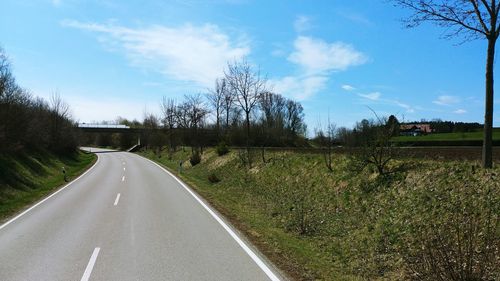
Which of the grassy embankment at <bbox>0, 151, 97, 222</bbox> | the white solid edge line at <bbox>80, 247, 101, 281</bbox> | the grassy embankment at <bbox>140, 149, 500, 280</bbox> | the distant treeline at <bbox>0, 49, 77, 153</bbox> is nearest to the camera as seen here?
the white solid edge line at <bbox>80, 247, 101, 281</bbox>

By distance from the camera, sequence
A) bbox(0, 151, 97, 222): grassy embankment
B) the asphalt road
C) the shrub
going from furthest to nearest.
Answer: bbox(0, 151, 97, 222): grassy embankment
the asphalt road
the shrub

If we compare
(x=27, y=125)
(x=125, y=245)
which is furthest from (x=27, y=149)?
(x=125, y=245)

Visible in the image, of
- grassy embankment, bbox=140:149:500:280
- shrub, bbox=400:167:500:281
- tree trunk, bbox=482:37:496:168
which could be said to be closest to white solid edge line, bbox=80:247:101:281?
grassy embankment, bbox=140:149:500:280

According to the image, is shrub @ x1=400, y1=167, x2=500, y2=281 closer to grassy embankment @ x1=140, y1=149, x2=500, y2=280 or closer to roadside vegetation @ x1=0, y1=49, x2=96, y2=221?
grassy embankment @ x1=140, y1=149, x2=500, y2=280

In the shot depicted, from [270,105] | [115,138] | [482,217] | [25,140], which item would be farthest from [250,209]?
[115,138]

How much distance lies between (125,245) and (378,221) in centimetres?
682

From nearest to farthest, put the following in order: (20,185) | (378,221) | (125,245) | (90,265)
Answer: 1. (90,265)
2. (125,245)
3. (378,221)
4. (20,185)

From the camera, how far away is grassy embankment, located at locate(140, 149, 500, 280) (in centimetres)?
755

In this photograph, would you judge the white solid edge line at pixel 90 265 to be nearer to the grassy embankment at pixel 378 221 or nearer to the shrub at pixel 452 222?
the grassy embankment at pixel 378 221

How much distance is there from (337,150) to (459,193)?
38.2 ft

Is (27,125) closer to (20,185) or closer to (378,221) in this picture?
(20,185)

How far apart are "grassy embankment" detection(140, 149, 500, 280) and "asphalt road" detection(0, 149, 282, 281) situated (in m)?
0.87

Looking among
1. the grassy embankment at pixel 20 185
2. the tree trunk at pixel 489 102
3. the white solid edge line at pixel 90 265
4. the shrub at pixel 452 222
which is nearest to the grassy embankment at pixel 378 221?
the shrub at pixel 452 222

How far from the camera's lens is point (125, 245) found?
9.50 metres
